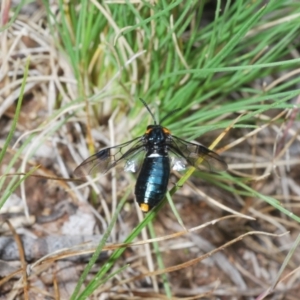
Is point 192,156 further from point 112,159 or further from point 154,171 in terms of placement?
point 112,159

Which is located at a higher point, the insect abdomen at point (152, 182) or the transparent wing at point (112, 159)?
the transparent wing at point (112, 159)

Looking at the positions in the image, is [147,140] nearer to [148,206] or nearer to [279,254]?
[148,206]

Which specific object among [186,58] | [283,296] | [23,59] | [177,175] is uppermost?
[23,59]

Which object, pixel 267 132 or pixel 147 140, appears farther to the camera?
pixel 267 132

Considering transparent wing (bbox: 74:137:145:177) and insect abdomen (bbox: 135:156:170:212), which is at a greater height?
transparent wing (bbox: 74:137:145:177)

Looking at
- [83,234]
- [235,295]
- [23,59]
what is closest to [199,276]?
[235,295]
